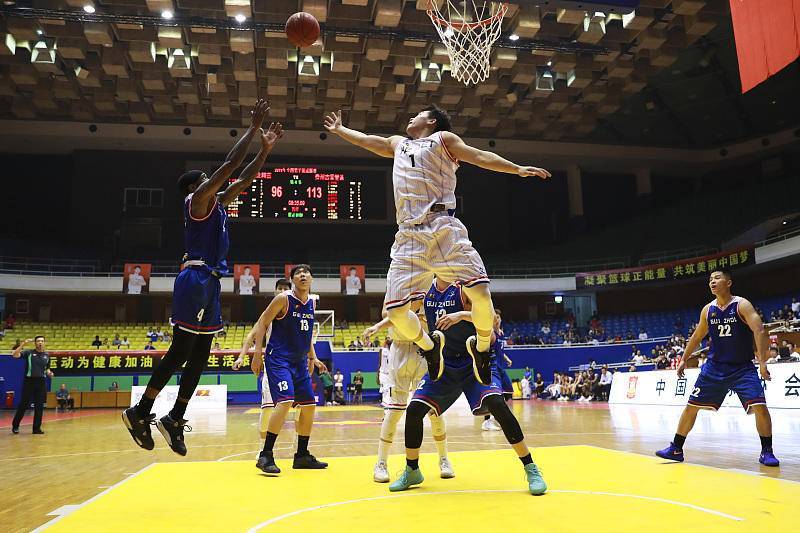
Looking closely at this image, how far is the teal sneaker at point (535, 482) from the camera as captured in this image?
14.0 feet

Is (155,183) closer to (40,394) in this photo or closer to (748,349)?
(40,394)

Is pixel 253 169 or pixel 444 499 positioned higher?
pixel 253 169

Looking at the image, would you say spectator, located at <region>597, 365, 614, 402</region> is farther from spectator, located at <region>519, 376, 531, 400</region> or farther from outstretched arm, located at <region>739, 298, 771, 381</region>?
outstretched arm, located at <region>739, 298, 771, 381</region>

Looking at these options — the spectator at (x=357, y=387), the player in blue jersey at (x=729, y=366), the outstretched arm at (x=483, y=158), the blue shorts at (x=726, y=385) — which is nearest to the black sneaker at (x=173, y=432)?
the outstretched arm at (x=483, y=158)

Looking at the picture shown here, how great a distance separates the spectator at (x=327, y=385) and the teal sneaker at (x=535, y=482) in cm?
1599

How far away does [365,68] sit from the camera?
20.8 metres

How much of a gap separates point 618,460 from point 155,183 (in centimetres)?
2707

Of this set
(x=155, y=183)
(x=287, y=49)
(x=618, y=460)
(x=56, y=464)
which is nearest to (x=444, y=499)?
(x=618, y=460)

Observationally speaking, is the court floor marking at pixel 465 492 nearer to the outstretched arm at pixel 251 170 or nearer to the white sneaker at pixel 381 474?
the white sneaker at pixel 381 474

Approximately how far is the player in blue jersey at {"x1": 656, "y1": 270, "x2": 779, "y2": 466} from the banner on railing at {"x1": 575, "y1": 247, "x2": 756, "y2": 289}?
20.4 meters

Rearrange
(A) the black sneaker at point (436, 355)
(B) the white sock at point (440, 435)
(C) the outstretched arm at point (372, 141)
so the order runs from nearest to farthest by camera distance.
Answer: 1. (A) the black sneaker at point (436, 355)
2. (C) the outstretched arm at point (372, 141)
3. (B) the white sock at point (440, 435)

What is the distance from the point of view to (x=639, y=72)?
2212cm

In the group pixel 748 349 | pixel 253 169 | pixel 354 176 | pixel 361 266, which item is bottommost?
pixel 748 349

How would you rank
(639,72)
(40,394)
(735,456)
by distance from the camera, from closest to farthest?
(735,456), (40,394), (639,72)
